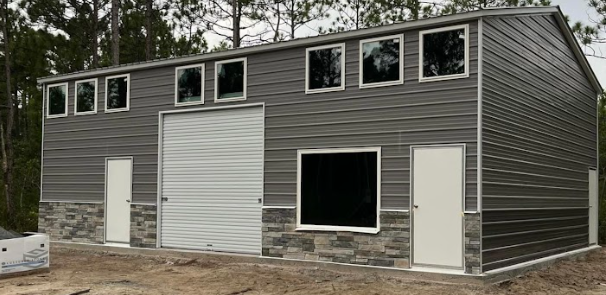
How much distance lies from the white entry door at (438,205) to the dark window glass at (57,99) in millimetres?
9209

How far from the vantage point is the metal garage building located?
967 centimetres

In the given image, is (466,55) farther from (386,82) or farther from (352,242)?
(352,242)

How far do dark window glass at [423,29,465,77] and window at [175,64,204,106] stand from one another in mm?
4891

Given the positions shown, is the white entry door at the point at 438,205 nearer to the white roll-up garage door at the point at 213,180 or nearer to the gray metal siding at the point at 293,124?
the gray metal siding at the point at 293,124

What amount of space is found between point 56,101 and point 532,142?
11.0 metres

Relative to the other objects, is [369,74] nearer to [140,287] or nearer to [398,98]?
[398,98]

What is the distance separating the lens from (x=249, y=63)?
12.1 m

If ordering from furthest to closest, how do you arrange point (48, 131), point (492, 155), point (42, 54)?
point (42, 54) < point (48, 131) < point (492, 155)

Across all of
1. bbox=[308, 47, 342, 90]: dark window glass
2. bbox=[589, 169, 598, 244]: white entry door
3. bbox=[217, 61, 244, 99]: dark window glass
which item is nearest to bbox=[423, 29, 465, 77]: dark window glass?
bbox=[308, 47, 342, 90]: dark window glass

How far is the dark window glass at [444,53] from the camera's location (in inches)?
380

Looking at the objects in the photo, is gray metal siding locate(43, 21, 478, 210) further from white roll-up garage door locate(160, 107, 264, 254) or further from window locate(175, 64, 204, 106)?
white roll-up garage door locate(160, 107, 264, 254)

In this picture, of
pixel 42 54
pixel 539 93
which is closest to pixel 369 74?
pixel 539 93

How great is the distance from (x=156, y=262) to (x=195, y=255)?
766 millimetres

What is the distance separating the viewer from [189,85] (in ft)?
42.7
